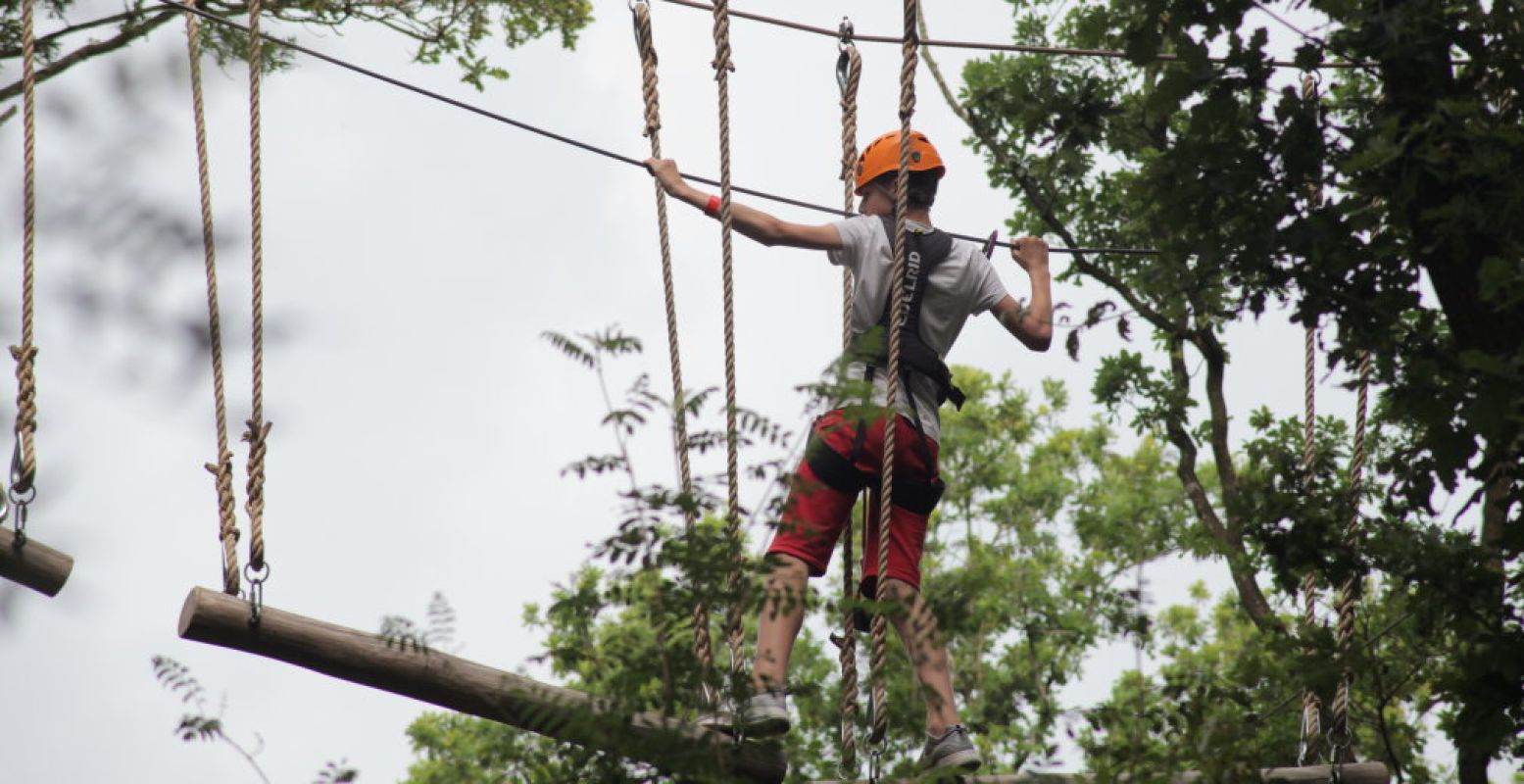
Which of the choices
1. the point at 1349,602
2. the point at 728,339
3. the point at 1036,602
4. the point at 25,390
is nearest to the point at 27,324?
the point at 25,390

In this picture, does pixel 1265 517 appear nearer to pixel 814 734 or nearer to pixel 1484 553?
pixel 1484 553

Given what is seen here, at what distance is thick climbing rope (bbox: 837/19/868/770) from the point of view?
3.67 m

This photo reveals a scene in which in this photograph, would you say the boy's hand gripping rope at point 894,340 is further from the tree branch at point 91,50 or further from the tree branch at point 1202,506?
the tree branch at point 91,50

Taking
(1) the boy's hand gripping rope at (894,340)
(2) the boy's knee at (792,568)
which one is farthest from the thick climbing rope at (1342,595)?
(2) the boy's knee at (792,568)

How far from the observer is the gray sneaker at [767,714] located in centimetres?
351

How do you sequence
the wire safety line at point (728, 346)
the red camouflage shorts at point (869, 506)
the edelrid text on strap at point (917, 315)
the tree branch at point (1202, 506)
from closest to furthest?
the wire safety line at point (728, 346), the red camouflage shorts at point (869, 506), the edelrid text on strap at point (917, 315), the tree branch at point (1202, 506)

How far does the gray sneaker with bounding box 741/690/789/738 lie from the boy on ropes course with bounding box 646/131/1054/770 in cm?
23

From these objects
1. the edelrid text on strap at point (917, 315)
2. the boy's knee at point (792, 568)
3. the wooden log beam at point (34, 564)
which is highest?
the edelrid text on strap at point (917, 315)

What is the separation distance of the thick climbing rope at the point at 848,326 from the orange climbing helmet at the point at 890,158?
106 millimetres

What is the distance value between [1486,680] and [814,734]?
13734mm

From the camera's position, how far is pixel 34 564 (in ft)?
13.4

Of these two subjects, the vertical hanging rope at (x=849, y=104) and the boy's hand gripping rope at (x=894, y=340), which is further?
the vertical hanging rope at (x=849, y=104)

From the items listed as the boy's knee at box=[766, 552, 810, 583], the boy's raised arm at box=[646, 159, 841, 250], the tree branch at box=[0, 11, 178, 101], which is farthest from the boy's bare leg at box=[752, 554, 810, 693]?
the tree branch at box=[0, 11, 178, 101]

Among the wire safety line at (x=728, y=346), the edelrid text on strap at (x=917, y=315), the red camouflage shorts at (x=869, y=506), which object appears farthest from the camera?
the edelrid text on strap at (x=917, y=315)
